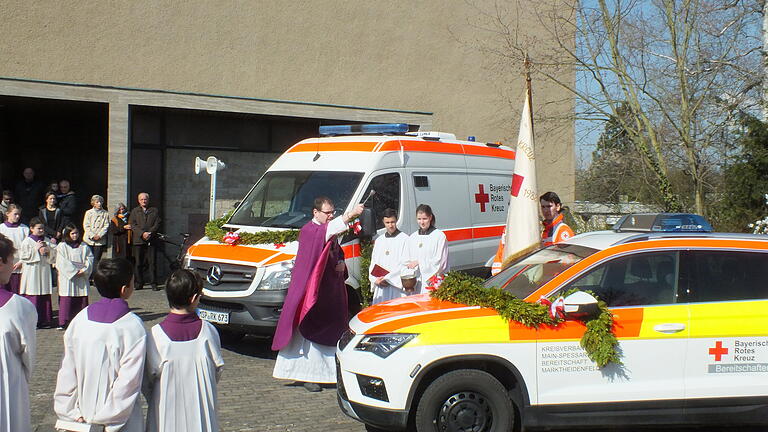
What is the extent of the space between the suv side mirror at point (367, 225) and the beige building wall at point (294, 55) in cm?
802

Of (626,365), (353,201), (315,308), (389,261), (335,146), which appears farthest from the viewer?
(335,146)

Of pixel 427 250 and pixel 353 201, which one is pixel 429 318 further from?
pixel 353 201

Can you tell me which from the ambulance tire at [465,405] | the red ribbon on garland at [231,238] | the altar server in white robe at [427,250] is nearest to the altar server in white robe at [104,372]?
the ambulance tire at [465,405]

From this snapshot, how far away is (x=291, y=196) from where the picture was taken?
403 inches

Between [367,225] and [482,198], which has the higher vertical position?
[482,198]

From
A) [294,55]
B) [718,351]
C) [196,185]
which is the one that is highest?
[294,55]

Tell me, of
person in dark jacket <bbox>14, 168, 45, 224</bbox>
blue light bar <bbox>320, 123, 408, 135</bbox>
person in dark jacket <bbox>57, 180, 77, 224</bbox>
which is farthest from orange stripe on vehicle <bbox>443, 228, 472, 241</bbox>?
person in dark jacket <bbox>14, 168, 45, 224</bbox>

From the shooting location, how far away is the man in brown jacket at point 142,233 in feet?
50.9

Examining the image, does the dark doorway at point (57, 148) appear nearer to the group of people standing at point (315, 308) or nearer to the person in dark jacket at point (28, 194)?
the person in dark jacket at point (28, 194)

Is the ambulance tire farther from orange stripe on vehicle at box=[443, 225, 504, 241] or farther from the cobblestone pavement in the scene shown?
orange stripe on vehicle at box=[443, 225, 504, 241]

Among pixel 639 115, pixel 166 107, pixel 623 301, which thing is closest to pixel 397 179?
pixel 623 301

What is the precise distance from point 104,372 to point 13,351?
536 mm

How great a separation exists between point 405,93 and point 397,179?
8.23m

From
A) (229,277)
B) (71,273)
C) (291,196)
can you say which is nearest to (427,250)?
(291,196)
